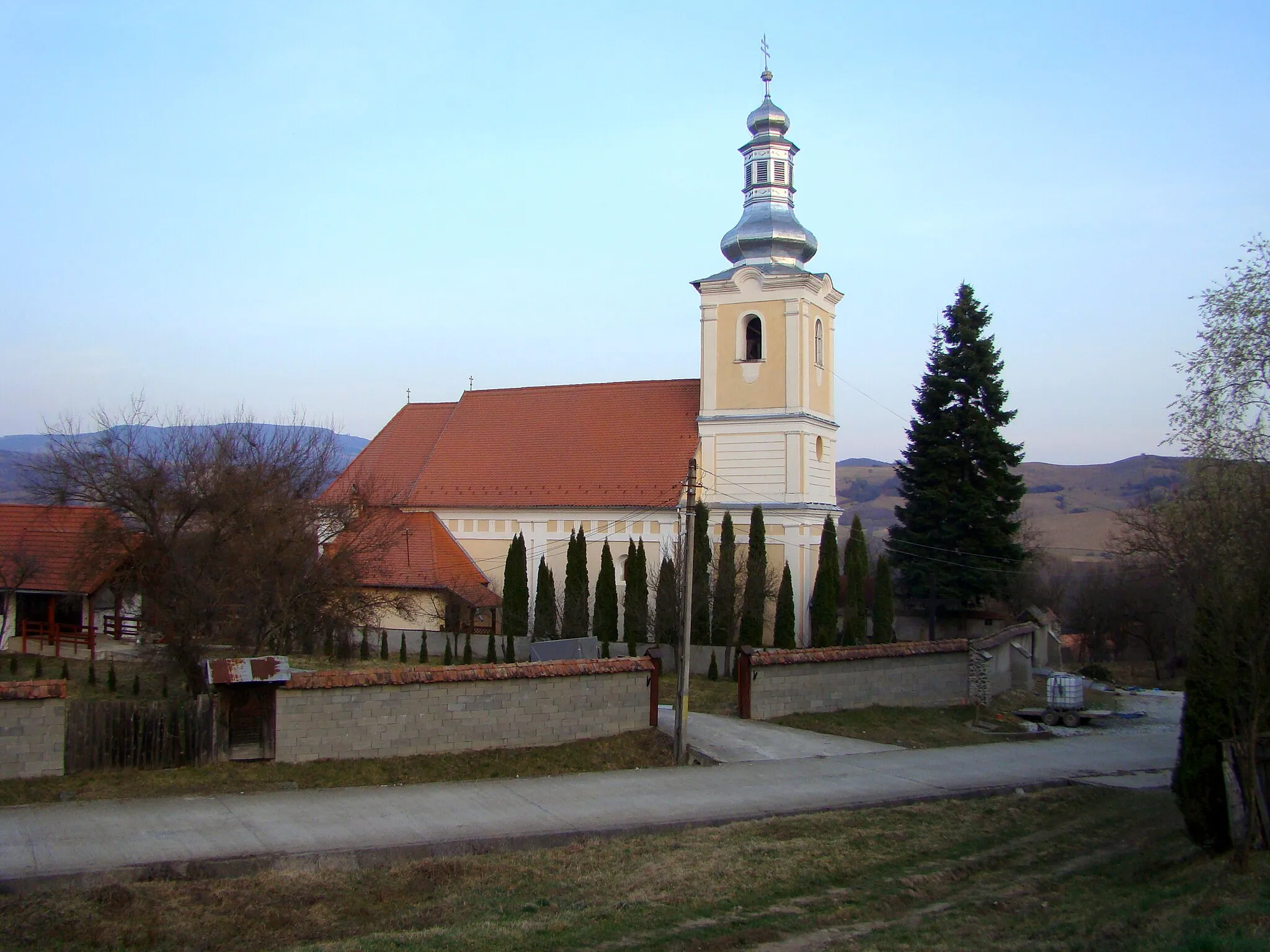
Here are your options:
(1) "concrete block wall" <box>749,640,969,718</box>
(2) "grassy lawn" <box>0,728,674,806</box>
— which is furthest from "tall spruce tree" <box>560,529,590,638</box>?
(2) "grassy lawn" <box>0,728,674,806</box>

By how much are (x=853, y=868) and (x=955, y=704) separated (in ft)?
43.1

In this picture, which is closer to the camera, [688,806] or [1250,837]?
[1250,837]

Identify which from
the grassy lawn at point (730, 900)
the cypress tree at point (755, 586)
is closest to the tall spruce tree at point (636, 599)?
the cypress tree at point (755, 586)

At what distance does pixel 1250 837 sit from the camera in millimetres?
9711

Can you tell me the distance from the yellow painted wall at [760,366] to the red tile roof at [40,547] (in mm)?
17911

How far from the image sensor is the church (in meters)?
33.7

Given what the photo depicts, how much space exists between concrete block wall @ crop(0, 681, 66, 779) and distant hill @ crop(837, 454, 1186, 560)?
7008cm

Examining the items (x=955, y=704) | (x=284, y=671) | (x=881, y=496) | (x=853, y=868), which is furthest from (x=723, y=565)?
(x=881, y=496)

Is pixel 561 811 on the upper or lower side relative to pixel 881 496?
lower

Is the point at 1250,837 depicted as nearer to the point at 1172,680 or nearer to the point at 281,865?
the point at 281,865

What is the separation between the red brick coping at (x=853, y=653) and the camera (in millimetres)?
20266

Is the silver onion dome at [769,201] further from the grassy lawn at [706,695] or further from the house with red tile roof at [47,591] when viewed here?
the house with red tile roof at [47,591]

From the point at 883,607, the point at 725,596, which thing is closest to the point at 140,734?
the point at 725,596

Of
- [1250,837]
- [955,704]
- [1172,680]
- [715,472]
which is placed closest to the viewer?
[1250,837]
